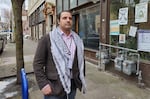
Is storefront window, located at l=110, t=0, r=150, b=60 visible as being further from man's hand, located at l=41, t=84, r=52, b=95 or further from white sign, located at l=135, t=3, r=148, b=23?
man's hand, located at l=41, t=84, r=52, b=95

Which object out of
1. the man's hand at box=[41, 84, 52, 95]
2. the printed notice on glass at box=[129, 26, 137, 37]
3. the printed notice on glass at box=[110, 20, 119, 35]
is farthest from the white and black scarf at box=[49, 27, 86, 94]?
the printed notice on glass at box=[110, 20, 119, 35]

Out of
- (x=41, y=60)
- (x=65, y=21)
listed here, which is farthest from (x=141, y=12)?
(x=41, y=60)

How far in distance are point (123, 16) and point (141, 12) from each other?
0.90m

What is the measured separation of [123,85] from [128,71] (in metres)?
0.39

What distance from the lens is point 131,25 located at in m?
5.96

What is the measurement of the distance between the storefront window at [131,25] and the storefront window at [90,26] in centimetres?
135

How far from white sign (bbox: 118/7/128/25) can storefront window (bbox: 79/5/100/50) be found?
1.80 meters

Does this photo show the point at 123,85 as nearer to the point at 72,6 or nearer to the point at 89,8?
the point at 89,8

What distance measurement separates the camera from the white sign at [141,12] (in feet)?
17.5

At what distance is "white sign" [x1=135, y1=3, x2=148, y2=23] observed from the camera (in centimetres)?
533

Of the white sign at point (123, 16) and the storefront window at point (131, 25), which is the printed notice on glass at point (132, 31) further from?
the white sign at point (123, 16)

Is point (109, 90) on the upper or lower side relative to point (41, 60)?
lower

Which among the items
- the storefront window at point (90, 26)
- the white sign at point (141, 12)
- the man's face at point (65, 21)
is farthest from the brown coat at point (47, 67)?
the storefront window at point (90, 26)

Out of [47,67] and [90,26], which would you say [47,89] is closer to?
[47,67]
